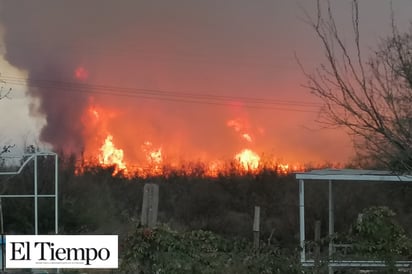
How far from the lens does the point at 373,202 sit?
31.8 metres

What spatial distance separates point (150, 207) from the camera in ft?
32.9

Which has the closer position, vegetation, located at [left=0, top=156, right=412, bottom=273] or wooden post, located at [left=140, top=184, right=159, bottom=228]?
vegetation, located at [left=0, top=156, right=412, bottom=273]

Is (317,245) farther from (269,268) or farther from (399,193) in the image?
(399,193)

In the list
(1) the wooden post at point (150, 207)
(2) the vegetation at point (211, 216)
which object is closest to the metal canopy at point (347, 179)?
(2) the vegetation at point (211, 216)

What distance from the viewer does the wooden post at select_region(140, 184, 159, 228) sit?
380 inches

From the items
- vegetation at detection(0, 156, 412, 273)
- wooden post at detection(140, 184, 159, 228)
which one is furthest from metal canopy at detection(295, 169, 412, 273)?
wooden post at detection(140, 184, 159, 228)

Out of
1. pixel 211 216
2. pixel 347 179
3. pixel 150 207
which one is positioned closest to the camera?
pixel 150 207

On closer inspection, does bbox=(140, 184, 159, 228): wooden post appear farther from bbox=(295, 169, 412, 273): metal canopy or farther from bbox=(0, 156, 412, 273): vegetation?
bbox=(295, 169, 412, 273): metal canopy

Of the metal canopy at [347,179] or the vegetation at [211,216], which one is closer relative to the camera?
the vegetation at [211,216]

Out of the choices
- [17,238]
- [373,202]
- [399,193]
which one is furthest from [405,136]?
[373,202]

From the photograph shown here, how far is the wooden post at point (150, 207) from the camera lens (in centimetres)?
965

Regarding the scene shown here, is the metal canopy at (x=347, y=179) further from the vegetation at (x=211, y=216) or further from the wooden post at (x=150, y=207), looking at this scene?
the wooden post at (x=150, y=207)

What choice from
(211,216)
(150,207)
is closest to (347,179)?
(150,207)

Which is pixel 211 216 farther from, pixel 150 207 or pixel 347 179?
pixel 150 207
